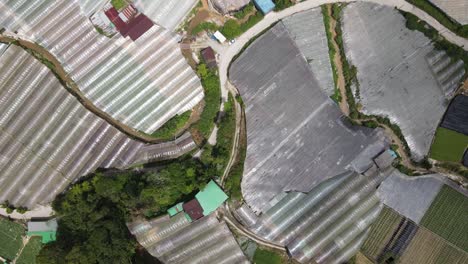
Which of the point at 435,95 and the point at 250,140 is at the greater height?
the point at 250,140

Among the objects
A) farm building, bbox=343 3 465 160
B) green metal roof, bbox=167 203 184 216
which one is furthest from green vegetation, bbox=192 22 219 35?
green metal roof, bbox=167 203 184 216

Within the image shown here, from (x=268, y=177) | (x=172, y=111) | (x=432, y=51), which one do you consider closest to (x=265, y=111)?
(x=268, y=177)

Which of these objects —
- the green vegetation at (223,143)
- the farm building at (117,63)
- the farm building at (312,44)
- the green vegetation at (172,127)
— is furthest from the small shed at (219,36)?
the green vegetation at (172,127)

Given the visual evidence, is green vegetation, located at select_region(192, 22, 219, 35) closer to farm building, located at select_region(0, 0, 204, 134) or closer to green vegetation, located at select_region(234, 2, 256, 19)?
farm building, located at select_region(0, 0, 204, 134)

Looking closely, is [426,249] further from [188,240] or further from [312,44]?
[188,240]

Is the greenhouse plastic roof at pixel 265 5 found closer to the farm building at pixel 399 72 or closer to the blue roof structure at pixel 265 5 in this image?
the blue roof structure at pixel 265 5

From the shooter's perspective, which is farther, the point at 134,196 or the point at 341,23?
the point at 341,23

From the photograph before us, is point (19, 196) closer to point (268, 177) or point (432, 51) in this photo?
point (268, 177)
